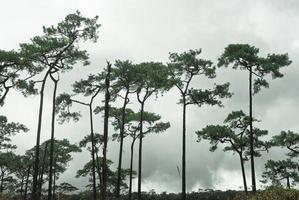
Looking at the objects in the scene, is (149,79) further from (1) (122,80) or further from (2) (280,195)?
(2) (280,195)

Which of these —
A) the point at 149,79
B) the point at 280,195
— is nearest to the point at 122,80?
the point at 149,79

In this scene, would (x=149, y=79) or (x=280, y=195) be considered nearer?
(x=280, y=195)

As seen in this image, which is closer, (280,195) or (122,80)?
(280,195)

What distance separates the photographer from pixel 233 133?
35375 mm

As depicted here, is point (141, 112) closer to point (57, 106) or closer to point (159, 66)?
point (159, 66)

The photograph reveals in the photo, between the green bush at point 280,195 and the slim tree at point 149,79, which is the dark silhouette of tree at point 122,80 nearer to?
the slim tree at point 149,79

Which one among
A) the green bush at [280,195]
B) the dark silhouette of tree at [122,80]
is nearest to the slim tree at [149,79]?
the dark silhouette of tree at [122,80]

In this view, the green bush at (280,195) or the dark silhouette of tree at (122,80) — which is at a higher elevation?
the dark silhouette of tree at (122,80)

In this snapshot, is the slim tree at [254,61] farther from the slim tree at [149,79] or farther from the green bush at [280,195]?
the green bush at [280,195]

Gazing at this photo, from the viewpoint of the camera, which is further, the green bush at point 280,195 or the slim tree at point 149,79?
the slim tree at point 149,79

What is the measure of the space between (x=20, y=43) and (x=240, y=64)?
16.5 meters

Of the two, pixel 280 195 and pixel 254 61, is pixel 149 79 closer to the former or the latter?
pixel 254 61

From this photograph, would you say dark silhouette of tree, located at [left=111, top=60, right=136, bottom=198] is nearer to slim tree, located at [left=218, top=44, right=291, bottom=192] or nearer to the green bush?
slim tree, located at [left=218, top=44, right=291, bottom=192]

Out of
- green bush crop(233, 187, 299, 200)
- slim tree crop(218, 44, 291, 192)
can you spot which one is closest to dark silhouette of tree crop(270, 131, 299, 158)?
slim tree crop(218, 44, 291, 192)
